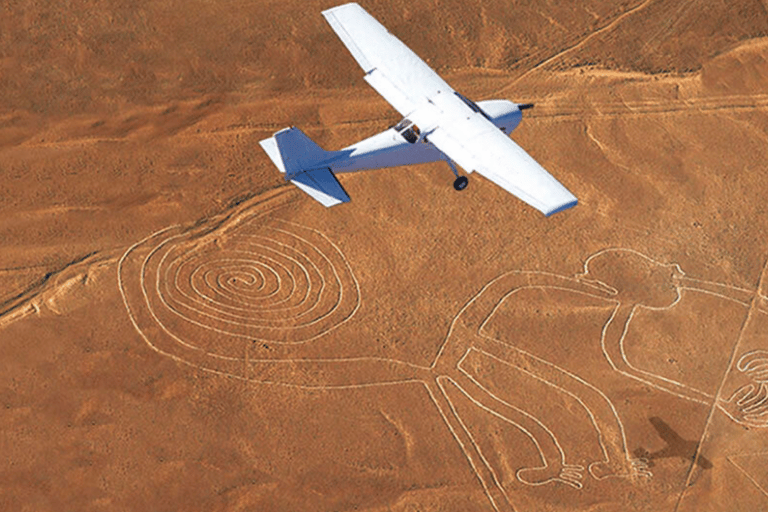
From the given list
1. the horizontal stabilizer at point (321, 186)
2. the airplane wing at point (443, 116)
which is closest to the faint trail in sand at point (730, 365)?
the airplane wing at point (443, 116)

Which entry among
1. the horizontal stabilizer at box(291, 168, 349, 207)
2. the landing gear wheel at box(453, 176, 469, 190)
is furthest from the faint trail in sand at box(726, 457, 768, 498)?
the horizontal stabilizer at box(291, 168, 349, 207)

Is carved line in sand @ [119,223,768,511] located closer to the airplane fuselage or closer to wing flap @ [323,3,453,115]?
the airplane fuselage

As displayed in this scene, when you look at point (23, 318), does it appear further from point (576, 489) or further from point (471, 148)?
point (576, 489)

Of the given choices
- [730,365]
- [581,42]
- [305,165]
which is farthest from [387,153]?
[730,365]

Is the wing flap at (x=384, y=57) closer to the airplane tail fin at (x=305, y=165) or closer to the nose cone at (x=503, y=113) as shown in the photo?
the nose cone at (x=503, y=113)

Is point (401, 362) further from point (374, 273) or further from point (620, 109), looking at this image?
point (620, 109)
